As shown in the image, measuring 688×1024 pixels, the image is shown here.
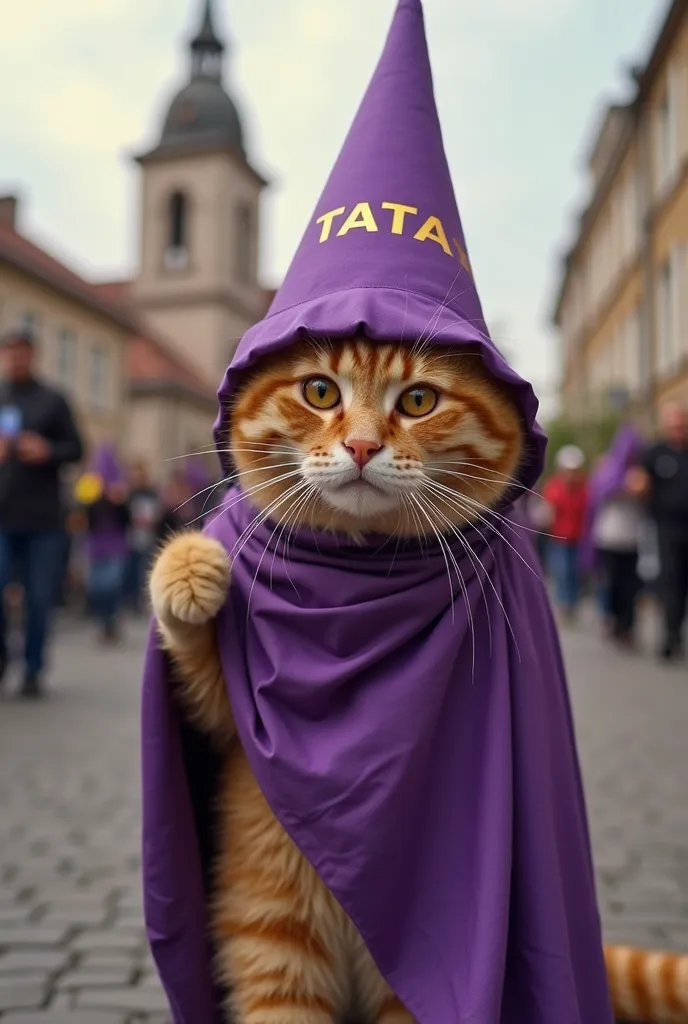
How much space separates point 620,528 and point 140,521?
5.69 meters

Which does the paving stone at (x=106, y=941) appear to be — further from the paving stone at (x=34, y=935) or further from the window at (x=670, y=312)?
the window at (x=670, y=312)

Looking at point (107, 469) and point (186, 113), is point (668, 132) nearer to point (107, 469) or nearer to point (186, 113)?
point (107, 469)

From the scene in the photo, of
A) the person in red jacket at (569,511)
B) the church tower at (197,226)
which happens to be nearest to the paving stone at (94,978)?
the person in red jacket at (569,511)

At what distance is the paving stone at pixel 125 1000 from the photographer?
2307 millimetres

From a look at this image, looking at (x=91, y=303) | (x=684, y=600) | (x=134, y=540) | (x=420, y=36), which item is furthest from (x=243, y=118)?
(x=420, y=36)

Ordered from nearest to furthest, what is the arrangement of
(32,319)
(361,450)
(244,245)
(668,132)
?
(361,450) < (668,132) < (32,319) < (244,245)

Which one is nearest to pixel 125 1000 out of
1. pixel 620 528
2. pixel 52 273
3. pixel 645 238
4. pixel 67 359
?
pixel 620 528

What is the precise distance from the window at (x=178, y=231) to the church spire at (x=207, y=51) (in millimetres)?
7178

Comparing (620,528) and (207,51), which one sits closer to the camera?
(620,528)

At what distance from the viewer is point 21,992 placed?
7.77 feet

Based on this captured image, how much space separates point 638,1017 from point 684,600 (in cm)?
640

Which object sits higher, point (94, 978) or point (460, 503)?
point (460, 503)

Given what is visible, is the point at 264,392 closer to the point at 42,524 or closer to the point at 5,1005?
the point at 5,1005

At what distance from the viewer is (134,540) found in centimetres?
1220
